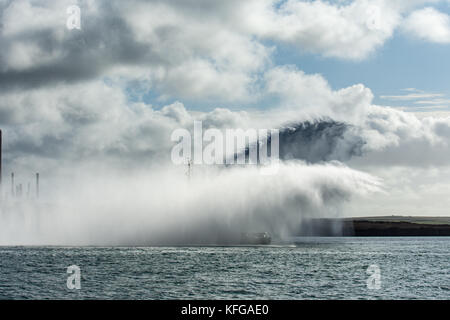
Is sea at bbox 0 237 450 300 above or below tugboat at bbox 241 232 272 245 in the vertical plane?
below

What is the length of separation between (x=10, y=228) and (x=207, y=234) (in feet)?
227

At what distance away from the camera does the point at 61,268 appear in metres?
71.4

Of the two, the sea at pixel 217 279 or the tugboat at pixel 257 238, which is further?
the tugboat at pixel 257 238

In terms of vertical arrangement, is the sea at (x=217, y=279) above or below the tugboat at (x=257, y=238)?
below

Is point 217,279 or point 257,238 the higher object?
point 257,238

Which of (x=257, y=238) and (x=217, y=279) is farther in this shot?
(x=257, y=238)

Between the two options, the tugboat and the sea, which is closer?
the sea
